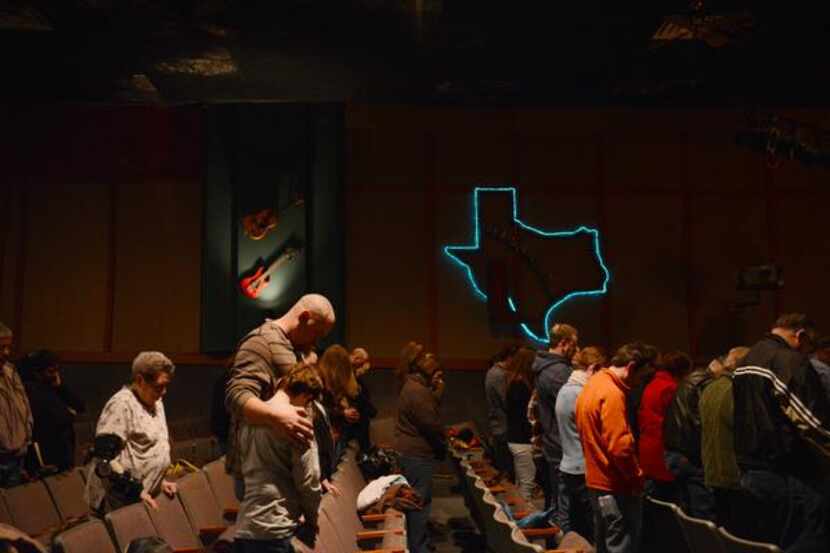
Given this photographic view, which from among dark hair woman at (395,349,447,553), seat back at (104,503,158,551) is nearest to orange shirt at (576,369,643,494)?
dark hair woman at (395,349,447,553)

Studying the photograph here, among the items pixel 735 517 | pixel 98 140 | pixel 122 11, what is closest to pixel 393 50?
pixel 122 11

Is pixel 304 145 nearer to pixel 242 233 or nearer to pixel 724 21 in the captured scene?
pixel 242 233

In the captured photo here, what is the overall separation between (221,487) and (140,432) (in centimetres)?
83

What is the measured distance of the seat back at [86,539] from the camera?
276 cm

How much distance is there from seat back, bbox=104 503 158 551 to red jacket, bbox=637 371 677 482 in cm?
289

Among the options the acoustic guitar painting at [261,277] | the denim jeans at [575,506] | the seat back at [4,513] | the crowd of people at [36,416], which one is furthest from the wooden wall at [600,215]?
the seat back at [4,513]

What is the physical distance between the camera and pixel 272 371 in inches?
107

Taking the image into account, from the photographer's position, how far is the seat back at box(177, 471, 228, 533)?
4020 millimetres

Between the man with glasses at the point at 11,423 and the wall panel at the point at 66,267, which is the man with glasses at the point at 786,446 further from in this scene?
the wall panel at the point at 66,267

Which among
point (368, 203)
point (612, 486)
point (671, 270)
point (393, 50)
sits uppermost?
point (393, 50)

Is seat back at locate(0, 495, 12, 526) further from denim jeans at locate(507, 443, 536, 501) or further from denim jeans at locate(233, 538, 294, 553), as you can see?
denim jeans at locate(507, 443, 536, 501)

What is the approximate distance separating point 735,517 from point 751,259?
5617 millimetres

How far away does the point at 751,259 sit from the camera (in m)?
9.78

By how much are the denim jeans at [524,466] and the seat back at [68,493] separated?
2779 millimetres
